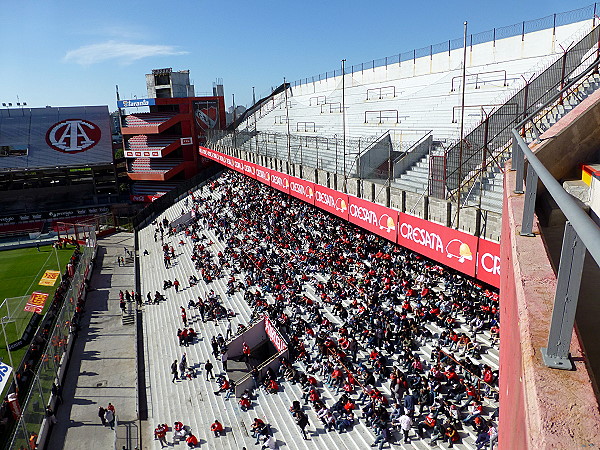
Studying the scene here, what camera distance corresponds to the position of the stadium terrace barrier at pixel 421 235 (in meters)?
9.89

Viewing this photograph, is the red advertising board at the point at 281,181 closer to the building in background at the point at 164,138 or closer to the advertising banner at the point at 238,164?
the advertising banner at the point at 238,164

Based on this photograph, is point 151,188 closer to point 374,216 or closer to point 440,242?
point 374,216

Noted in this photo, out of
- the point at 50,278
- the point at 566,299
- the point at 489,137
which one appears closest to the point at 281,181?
the point at 489,137

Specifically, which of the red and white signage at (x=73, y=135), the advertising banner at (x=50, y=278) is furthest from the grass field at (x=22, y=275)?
the red and white signage at (x=73, y=135)

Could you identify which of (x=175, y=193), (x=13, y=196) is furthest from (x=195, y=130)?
(x=13, y=196)

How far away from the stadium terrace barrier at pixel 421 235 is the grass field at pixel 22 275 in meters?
17.9

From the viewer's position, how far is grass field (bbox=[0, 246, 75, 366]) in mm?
25188

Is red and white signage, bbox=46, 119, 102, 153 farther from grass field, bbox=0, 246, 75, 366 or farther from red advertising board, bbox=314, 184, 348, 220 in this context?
red advertising board, bbox=314, 184, 348, 220

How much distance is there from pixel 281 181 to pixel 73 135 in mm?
40297

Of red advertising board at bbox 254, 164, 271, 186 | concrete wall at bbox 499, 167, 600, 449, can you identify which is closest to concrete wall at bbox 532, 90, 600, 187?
concrete wall at bbox 499, 167, 600, 449

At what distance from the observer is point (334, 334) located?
16609mm

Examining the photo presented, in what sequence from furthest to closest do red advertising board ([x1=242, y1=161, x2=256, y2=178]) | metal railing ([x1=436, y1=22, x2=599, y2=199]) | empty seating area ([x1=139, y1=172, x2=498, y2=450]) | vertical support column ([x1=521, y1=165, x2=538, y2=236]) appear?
red advertising board ([x1=242, y1=161, x2=256, y2=178]) < empty seating area ([x1=139, y1=172, x2=498, y2=450]) < metal railing ([x1=436, y1=22, x2=599, y2=199]) < vertical support column ([x1=521, y1=165, x2=538, y2=236])

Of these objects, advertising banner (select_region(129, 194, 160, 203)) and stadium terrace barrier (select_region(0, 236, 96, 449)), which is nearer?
stadium terrace barrier (select_region(0, 236, 96, 449))

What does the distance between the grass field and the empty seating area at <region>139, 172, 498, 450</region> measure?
7.01 metres
